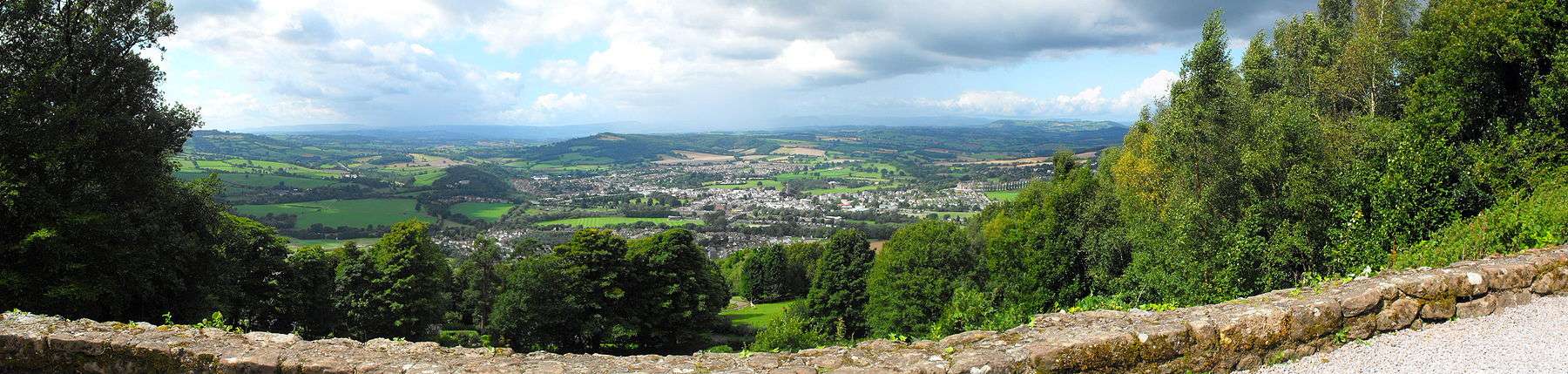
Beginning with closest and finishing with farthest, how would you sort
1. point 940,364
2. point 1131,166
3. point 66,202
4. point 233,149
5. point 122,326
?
1. point 940,364
2. point 122,326
3. point 66,202
4. point 1131,166
5. point 233,149

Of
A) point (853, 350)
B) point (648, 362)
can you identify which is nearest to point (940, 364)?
point (853, 350)

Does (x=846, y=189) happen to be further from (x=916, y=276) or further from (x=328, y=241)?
(x=916, y=276)

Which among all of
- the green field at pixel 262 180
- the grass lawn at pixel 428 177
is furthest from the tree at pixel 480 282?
the grass lawn at pixel 428 177

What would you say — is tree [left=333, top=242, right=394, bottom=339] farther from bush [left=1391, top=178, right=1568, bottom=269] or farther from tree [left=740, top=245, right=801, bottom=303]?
tree [left=740, top=245, right=801, bottom=303]

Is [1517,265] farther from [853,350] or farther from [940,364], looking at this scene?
[853,350]

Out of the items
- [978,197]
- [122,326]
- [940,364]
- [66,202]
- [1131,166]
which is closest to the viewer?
[940,364]
